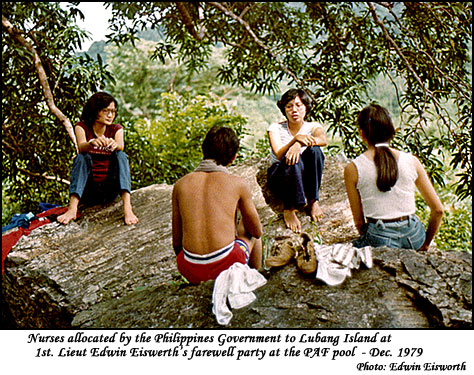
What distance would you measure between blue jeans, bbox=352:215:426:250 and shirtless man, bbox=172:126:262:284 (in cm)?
53

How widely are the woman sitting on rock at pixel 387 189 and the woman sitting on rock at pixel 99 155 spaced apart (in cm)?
161

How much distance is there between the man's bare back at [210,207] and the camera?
1.94 metres

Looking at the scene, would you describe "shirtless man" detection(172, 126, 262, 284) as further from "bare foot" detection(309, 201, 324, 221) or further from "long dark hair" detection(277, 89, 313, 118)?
"bare foot" detection(309, 201, 324, 221)

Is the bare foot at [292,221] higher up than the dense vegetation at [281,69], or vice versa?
the dense vegetation at [281,69]

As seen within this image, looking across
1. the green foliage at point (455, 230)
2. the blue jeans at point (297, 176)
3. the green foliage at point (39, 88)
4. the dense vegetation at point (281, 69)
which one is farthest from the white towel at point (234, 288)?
the green foliage at point (455, 230)

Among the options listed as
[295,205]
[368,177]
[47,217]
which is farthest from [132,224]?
[368,177]

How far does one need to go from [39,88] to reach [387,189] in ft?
11.5

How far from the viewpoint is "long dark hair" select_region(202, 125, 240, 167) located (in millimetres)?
1995

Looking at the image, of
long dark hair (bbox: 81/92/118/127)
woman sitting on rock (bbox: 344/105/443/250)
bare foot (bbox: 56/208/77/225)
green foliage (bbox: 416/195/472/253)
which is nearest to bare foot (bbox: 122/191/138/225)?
bare foot (bbox: 56/208/77/225)

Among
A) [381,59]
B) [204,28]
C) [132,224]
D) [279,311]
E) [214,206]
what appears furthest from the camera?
[204,28]

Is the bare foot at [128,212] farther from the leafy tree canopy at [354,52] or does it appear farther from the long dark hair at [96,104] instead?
the leafy tree canopy at [354,52]
